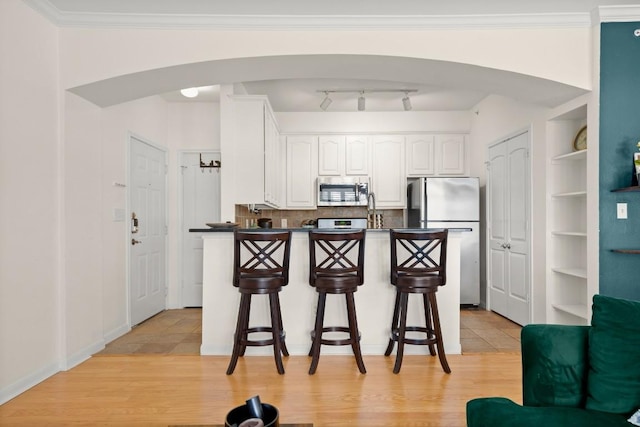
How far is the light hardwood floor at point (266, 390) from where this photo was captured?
2232mm

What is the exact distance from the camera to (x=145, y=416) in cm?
226

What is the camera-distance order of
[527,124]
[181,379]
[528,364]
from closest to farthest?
1. [528,364]
2. [181,379]
3. [527,124]

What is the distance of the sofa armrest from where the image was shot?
5.11 feet

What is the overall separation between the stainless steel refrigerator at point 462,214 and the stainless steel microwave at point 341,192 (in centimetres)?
88

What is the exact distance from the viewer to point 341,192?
550 centimetres

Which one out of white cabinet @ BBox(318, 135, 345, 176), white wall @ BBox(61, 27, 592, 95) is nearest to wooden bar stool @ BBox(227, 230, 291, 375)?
white wall @ BBox(61, 27, 592, 95)

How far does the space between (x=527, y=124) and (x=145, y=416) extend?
429 centimetres

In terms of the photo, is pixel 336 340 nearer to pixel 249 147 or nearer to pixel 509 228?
pixel 249 147

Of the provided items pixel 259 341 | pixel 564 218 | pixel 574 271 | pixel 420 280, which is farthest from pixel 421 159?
pixel 259 341

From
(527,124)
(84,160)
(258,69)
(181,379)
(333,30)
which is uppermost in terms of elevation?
(333,30)

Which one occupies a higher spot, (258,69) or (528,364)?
(258,69)

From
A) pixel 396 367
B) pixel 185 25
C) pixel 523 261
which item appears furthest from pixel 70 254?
pixel 523 261

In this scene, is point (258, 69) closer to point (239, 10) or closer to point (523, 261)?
point (239, 10)

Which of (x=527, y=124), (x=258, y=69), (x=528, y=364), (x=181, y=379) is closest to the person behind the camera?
(x=528, y=364)
